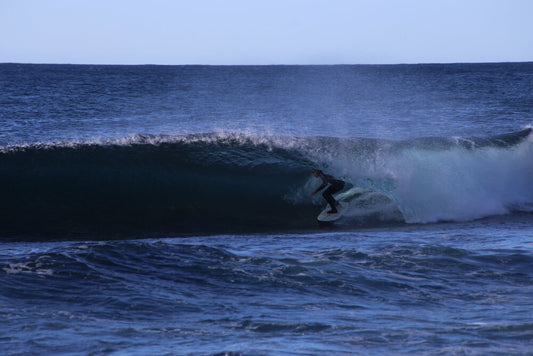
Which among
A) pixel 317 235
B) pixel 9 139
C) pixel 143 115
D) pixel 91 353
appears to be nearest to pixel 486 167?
pixel 317 235

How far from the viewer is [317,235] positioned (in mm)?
10625

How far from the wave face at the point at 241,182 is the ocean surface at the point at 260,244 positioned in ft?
0.15

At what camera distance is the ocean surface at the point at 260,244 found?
5.60 meters

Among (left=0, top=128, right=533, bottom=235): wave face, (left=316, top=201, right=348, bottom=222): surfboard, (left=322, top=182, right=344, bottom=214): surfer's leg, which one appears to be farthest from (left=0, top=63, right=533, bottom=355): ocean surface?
(left=322, top=182, right=344, bottom=214): surfer's leg

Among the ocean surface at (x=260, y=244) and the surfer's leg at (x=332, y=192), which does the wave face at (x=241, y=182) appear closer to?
the ocean surface at (x=260, y=244)

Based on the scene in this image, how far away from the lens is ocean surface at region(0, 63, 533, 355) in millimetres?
5602

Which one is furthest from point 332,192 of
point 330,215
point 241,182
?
point 241,182

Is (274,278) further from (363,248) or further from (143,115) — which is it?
(143,115)

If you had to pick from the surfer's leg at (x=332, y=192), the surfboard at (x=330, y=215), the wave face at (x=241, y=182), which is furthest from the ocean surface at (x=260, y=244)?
the surfer's leg at (x=332, y=192)

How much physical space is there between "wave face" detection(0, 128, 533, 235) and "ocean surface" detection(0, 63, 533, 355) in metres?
0.04

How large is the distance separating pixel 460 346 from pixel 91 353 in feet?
9.90

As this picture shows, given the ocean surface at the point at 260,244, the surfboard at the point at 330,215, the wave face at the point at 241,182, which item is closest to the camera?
the ocean surface at the point at 260,244

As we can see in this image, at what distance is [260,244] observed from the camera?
948cm

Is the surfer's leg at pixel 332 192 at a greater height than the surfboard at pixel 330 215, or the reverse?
the surfer's leg at pixel 332 192
